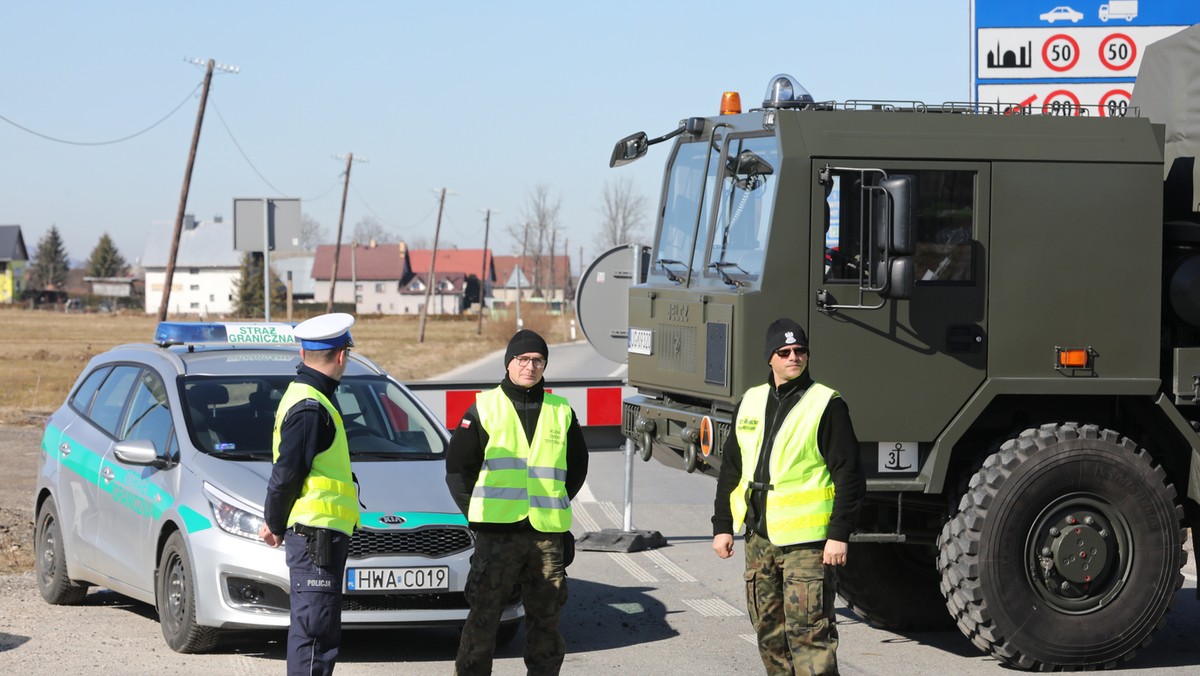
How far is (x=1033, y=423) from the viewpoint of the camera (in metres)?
8.07

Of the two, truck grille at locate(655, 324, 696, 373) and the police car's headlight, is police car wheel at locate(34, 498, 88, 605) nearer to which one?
the police car's headlight

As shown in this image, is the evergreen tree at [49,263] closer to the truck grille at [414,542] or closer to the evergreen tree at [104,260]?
the evergreen tree at [104,260]

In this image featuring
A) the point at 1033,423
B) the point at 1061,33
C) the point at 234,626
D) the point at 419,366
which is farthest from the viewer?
the point at 419,366

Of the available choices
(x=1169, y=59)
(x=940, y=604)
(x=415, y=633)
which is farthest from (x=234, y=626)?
(x=1169, y=59)

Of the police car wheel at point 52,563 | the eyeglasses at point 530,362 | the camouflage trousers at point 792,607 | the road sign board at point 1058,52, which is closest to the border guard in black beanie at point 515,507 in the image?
the eyeglasses at point 530,362

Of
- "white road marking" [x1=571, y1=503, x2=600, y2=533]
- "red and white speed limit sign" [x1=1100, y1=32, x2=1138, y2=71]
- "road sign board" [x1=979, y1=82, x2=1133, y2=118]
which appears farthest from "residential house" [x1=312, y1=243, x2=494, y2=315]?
"red and white speed limit sign" [x1=1100, y1=32, x2=1138, y2=71]

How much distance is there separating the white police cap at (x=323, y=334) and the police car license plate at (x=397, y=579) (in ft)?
5.78

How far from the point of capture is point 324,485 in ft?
19.5

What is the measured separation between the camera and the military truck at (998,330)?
25.1 ft

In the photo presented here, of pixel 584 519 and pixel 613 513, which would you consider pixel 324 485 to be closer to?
pixel 584 519

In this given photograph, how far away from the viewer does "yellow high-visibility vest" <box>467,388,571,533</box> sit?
6.14 metres

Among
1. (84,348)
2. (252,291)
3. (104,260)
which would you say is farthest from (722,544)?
(104,260)

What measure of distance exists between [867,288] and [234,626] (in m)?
3.62

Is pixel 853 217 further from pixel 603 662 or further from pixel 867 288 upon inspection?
pixel 603 662
